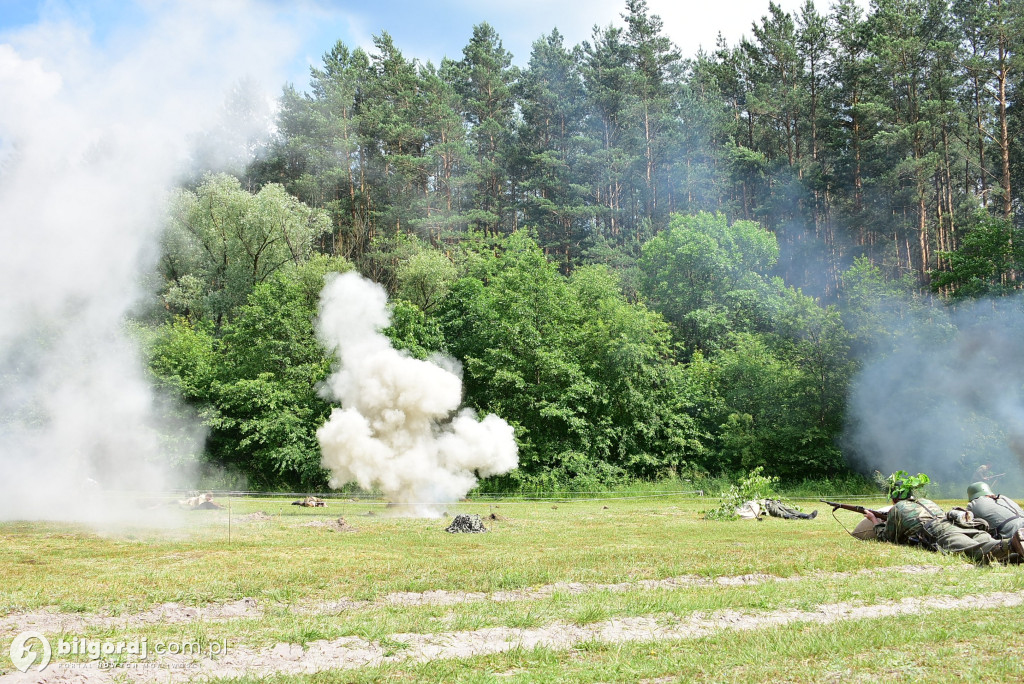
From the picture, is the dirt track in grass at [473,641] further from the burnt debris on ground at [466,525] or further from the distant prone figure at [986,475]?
the distant prone figure at [986,475]

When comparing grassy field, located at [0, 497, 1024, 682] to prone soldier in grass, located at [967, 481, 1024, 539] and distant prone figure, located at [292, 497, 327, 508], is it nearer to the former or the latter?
prone soldier in grass, located at [967, 481, 1024, 539]

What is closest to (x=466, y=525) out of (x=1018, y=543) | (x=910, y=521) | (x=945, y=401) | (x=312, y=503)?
(x=312, y=503)

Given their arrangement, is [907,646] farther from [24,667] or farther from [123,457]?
[123,457]

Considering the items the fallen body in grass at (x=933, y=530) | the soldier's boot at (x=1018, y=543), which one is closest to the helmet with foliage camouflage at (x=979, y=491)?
the fallen body in grass at (x=933, y=530)

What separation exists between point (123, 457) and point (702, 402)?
19456mm

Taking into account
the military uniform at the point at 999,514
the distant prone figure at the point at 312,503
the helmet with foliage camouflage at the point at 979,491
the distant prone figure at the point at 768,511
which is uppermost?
the helmet with foliage camouflage at the point at 979,491

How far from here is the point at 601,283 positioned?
3300 centimetres

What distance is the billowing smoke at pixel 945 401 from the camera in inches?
886

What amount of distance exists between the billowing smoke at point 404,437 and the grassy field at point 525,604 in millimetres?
5510

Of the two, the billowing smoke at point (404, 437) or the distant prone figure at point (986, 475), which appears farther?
the distant prone figure at point (986, 475)

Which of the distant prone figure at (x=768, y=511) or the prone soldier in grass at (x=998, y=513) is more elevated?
the prone soldier in grass at (x=998, y=513)

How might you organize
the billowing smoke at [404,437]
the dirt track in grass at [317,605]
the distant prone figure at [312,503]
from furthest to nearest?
1. the distant prone figure at [312,503]
2. the billowing smoke at [404,437]
3. the dirt track in grass at [317,605]
